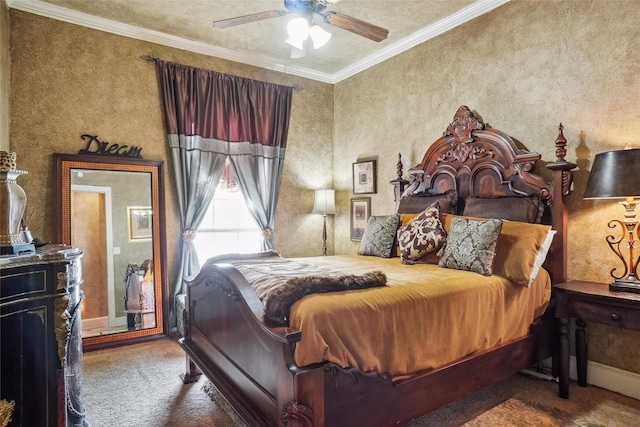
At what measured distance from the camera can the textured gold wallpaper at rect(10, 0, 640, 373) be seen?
2.64 meters

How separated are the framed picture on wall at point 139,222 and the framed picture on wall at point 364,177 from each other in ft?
7.97

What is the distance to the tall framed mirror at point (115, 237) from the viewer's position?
3.46m

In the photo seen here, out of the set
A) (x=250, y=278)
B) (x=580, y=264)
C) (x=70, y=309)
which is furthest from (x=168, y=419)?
(x=580, y=264)

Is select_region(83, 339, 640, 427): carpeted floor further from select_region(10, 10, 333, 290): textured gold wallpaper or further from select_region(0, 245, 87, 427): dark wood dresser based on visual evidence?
select_region(10, 10, 333, 290): textured gold wallpaper

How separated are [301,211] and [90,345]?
2.70m

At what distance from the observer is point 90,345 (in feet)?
11.3

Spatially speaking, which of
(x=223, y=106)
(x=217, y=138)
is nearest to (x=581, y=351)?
(x=217, y=138)

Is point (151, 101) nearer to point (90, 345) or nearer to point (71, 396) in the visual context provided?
point (90, 345)

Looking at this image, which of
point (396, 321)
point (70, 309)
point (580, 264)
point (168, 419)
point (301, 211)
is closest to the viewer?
point (396, 321)

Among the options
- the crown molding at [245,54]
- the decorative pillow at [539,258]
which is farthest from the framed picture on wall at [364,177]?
the decorative pillow at [539,258]

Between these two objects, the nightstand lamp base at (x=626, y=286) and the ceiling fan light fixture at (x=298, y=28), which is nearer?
the nightstand lamp base at (x=626, y=286)

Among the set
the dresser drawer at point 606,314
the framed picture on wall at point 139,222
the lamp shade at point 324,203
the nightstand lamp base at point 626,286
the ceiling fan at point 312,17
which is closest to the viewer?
the dresser drawer at point 606,314

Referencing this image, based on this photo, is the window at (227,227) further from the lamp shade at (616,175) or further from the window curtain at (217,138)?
the lamp shade at (616,175)

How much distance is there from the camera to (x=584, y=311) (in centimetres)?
237
